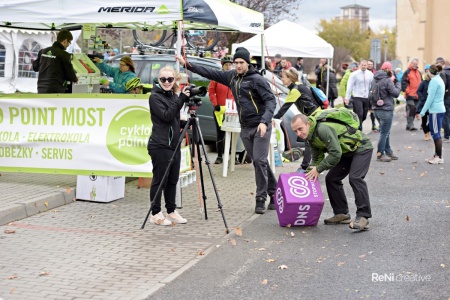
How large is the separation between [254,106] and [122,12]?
2.14 m

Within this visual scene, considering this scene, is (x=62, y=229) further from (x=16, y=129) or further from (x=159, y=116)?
(x=16, y=129)

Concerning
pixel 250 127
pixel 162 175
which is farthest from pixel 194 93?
pixel 250 127

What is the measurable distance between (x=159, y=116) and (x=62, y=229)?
172 centimetres

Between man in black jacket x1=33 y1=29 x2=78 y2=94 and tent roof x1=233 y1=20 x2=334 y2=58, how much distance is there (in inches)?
453

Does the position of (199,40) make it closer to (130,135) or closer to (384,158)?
(384,158)

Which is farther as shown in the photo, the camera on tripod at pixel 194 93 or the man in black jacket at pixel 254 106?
the man in black jacket at pixel 254 106

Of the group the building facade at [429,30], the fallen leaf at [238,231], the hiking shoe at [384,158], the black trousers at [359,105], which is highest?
the building facade at [429,30]

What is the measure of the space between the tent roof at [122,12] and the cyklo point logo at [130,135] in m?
1.26

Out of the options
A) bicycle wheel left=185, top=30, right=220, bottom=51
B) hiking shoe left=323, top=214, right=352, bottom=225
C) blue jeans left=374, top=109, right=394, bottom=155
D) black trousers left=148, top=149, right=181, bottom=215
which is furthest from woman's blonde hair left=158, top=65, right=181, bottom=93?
blue jeans left=374, top=109, right=394, bottom=155

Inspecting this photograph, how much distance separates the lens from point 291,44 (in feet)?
78.2

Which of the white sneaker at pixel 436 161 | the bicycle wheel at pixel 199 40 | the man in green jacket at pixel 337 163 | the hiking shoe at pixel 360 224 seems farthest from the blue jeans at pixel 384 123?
the hiking shoe at pixel 360 224

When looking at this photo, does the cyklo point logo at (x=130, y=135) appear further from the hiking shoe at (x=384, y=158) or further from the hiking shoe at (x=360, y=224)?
the hiking shoe at (x=384, y=158)

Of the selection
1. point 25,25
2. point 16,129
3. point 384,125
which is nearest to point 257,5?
point 384,125

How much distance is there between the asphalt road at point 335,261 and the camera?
266 inches
